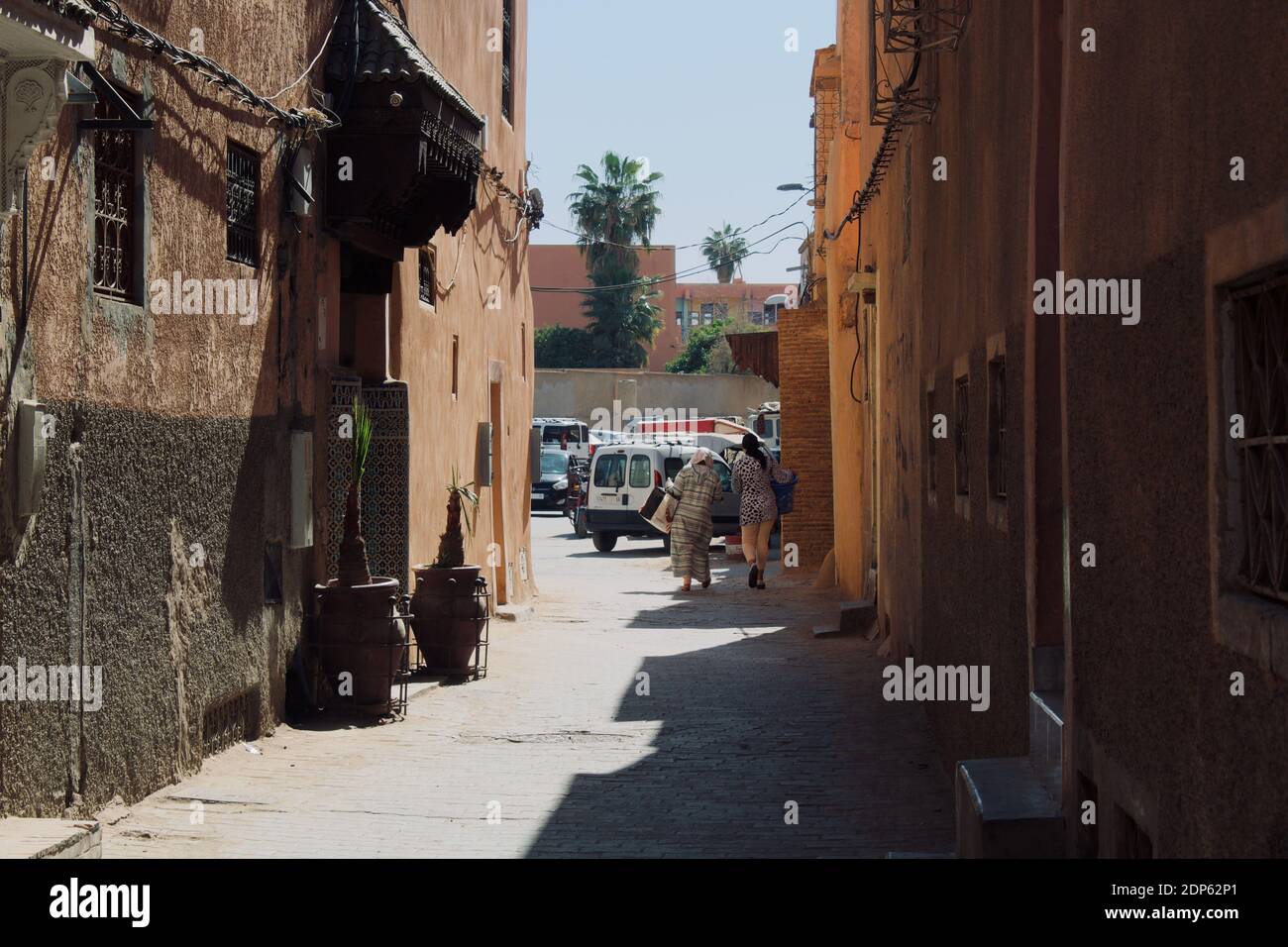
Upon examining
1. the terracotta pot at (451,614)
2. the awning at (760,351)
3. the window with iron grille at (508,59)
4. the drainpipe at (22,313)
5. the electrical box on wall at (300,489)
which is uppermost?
the window with iron grille at (508,59)

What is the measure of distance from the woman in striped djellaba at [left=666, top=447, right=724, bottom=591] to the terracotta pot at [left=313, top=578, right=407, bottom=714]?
10814 mm

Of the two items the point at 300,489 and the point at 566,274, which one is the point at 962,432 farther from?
the point at 566,274

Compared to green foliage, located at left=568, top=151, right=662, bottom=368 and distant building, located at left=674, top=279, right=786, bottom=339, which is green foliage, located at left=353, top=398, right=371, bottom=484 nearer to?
green foliage, located at left=568, top=151, right=662, bottom=368

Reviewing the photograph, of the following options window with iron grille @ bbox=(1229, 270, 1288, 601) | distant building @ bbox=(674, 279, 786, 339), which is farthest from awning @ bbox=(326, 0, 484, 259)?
distant building @ bbox=(674, 279, 786, 339)

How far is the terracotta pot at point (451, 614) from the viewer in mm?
12336

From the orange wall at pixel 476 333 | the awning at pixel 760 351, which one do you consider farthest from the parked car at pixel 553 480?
the orange wall at pixel 476 333

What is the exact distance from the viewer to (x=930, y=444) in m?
10.6

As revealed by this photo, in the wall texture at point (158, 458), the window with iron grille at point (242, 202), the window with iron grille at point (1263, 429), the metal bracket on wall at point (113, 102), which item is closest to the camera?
the window with iron grille at point (1263, 429)

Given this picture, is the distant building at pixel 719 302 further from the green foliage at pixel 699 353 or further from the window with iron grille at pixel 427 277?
the window with iron grille at pixel 427 277

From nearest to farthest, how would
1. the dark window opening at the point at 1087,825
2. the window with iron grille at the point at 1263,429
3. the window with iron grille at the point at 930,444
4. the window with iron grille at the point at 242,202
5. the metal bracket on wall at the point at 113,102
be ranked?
the window with iron grille at the point at 1263,429 → the dark window opening at the point at 1087,825 → the metal bracket on wall at the point at 113,102 → the window with iron grille at the point at 242,202 → the window with iron grille at the point at 930,444

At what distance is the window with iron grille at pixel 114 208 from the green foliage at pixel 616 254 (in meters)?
60.3

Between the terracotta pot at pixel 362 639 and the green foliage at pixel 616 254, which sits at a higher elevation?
the green foliage at pixel 616 254

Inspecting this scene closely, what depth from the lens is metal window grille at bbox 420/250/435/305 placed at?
45.8ft

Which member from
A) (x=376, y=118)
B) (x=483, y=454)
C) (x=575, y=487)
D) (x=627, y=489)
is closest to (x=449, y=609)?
(x=376, y=118)
